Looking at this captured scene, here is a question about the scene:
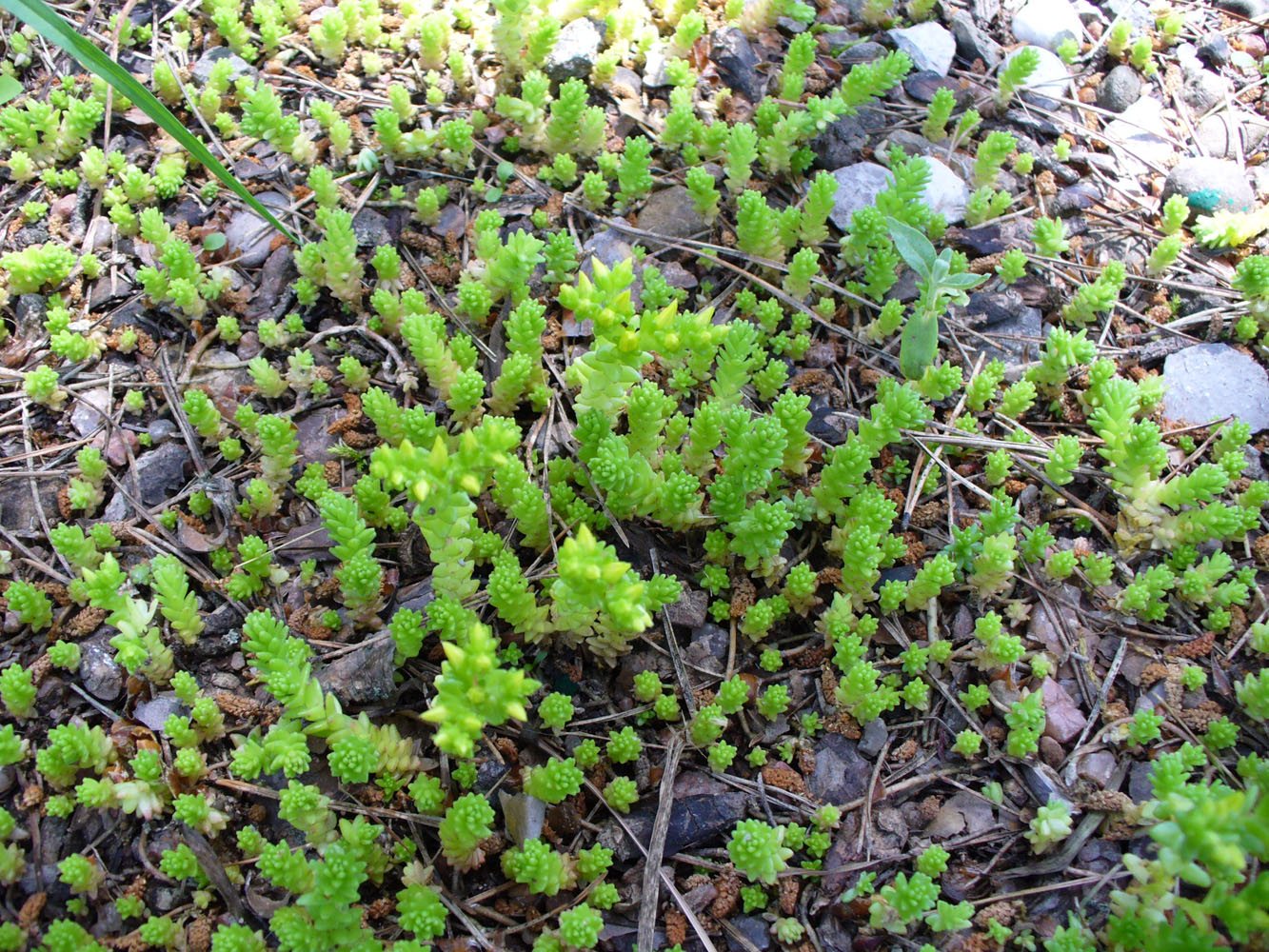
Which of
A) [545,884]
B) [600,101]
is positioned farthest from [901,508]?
[600,101]

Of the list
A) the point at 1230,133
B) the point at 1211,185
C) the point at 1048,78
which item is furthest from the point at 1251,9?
the point at 1211,185

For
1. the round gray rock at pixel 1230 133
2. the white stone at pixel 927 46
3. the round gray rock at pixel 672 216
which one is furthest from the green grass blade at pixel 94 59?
the round gray rock at pixel 1230 133

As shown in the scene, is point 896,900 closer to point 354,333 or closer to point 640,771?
point 640,771

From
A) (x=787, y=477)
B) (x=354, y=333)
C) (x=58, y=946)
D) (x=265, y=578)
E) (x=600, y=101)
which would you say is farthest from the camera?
(x=600, y=101)

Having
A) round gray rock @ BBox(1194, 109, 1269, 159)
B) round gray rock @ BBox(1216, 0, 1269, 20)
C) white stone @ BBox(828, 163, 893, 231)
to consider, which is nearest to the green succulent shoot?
white stone @ BBox(828, 163, 893, 231)

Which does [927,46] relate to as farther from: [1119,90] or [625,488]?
[625,488]

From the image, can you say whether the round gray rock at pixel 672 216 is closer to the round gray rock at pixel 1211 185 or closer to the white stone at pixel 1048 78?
the white stone at pixel 1048 78

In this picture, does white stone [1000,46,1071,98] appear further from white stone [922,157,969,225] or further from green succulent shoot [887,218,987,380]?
green succulent shoot [887,218,987,380]
